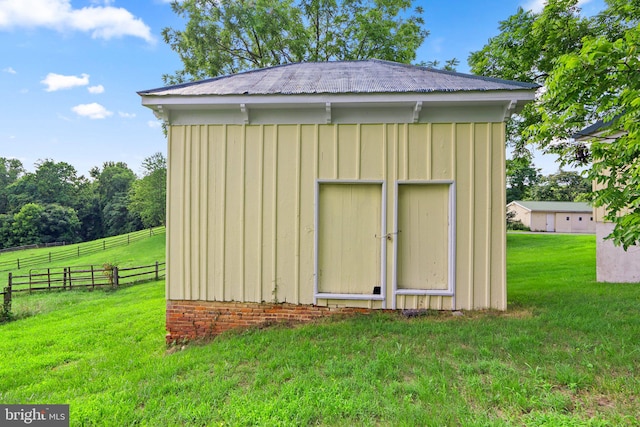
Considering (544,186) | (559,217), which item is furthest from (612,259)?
(544,186)

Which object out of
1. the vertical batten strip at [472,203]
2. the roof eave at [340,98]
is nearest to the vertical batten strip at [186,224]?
the roof eave at [340,98]

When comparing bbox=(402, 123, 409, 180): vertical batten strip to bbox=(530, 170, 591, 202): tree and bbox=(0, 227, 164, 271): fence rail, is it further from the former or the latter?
bbox=(530, 170, 591, 202): tree

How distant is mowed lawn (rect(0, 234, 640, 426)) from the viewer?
208 cm

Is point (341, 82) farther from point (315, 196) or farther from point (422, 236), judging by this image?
point (422, 236)

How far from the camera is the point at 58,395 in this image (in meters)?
2.83

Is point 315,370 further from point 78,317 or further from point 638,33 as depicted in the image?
point 78,317

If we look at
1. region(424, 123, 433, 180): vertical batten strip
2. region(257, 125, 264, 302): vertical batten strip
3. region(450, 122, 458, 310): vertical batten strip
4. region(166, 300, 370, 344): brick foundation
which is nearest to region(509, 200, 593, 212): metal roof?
region(450, 122, 458, 310): vertical batten strip

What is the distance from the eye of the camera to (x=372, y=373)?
257 cm

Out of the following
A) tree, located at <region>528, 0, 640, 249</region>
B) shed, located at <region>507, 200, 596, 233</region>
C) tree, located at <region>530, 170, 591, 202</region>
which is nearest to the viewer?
tree, located at <region>528, 0, 640, 249</region>

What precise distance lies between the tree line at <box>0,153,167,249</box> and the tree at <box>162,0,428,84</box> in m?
26.1

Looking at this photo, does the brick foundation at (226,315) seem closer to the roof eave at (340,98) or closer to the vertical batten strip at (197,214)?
the vertical batten strip at (197,214)

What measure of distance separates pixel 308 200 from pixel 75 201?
197 ft

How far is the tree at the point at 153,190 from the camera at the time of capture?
110ft

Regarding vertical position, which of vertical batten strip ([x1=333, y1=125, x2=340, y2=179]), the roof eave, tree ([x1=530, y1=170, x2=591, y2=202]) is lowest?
vertical batten strip ([x1=333, y1=125, x2=340, y2=179])
